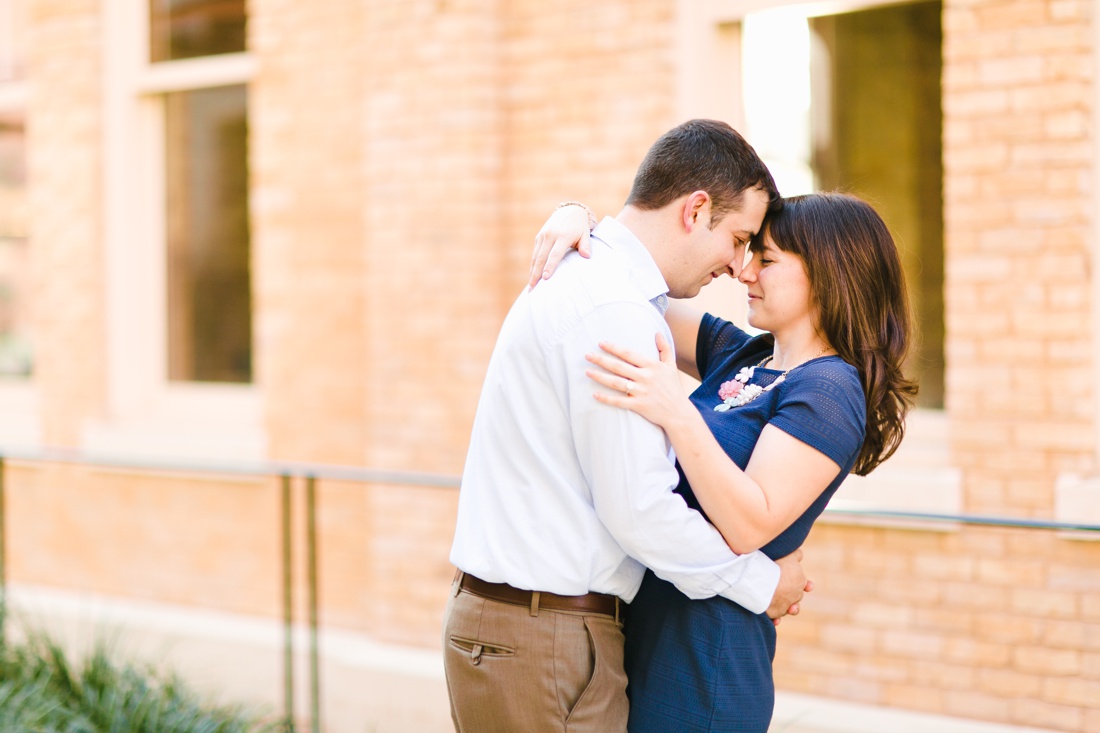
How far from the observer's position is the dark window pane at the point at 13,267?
7.44m

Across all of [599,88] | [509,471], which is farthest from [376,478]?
[509,471]

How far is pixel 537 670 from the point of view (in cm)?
222

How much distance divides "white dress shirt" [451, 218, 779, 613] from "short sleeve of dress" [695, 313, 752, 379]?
21.0 inches

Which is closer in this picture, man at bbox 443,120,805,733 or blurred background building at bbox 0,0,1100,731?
man at bbox 443,120,805,733

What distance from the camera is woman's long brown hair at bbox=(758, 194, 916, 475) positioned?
7.77ft

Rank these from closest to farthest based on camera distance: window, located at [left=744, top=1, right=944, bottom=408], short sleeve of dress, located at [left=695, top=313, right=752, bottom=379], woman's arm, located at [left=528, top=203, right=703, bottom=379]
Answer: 1. woman's arm, located at [left=528, top=203, right=703, bottom=379]
2. short sleeve of dress, located at [left=695, top=313, right=752, bottom=379]
3. window, located at [left=744, top=1, right=944, bottom=408]

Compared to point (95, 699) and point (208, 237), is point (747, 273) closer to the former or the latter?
point (95, 699)

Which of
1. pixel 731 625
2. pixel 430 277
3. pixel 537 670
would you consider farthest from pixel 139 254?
pixel 731 625

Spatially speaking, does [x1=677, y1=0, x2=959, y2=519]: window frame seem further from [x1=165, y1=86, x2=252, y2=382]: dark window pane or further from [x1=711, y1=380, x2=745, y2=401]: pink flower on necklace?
[x1=165, y1=86, x2=252, y2=382]: dark window pane

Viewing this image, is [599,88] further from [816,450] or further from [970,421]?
[816,450]

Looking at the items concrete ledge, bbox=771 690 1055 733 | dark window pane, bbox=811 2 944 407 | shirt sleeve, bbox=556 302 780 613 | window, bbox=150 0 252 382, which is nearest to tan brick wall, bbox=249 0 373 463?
window, bbox=150 0 252 382

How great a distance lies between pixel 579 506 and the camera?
2197 mm

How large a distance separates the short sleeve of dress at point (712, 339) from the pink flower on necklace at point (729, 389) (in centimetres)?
26

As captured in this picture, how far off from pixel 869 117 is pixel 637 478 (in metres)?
4.48
